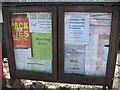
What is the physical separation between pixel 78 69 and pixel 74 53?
10 centimetres

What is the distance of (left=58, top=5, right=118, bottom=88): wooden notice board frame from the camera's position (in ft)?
2.96

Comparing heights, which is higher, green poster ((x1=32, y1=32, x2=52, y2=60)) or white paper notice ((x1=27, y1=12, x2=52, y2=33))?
white paper notice ((x1=27, y1=12, x2=52, y2=33))

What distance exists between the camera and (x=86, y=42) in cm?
96

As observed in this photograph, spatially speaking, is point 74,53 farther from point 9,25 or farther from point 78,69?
point 9,25

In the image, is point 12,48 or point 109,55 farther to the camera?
point 12,48

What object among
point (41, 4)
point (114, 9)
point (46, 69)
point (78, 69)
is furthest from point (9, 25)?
point (114, 9)

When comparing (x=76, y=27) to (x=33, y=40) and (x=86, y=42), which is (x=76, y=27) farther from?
(x=33, y=40)

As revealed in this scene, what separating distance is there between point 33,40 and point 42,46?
0.06m

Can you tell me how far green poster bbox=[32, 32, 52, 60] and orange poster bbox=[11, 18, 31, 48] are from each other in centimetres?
4

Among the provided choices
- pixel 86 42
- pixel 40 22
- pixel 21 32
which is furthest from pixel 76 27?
pixel 21 32

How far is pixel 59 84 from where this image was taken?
3.74ft

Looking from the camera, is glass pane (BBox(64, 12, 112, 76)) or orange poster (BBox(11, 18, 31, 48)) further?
orange poster (BBox(11, 18, 31, 48))

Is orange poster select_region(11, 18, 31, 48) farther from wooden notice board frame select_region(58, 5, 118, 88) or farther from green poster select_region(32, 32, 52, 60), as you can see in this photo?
wooden notice board frame select_region(58, 5, 118, 88)

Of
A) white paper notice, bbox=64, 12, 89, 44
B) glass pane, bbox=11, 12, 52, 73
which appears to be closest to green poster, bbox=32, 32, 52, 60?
glass pane, bbox=11, 12, 52, 73
